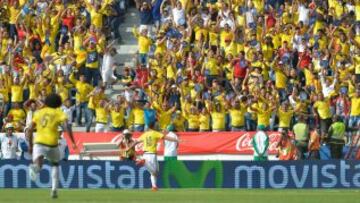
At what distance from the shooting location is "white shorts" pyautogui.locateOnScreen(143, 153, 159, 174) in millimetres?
33625

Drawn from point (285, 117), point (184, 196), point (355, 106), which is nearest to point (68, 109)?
point (285, 117)

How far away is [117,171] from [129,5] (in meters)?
13.7

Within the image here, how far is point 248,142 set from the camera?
132 feet

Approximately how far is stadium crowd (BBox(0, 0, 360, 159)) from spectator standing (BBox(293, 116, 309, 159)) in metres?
0.11

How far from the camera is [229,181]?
36.4m

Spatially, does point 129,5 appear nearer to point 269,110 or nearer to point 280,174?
point 269,110

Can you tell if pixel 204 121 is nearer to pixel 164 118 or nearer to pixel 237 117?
pixel 237 117

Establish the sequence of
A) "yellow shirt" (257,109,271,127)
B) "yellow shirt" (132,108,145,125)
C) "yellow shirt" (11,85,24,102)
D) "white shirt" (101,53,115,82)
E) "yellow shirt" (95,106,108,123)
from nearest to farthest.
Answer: "yellow shirt" (257,109,271,127) → "yellow shirt" (132,108,145,125) → "yellow shirt" (95,106,108,123) → "yellow shirt" (11,85,24,102) → "white shirt" (101,53,115,82)

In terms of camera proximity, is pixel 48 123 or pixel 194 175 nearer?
pixel 48 123

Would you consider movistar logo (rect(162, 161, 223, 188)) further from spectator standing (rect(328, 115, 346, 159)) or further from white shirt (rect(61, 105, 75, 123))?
white shirt (rect(61, 105, 75, 123))

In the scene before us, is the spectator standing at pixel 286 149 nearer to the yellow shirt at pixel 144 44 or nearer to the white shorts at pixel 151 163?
the white shorts at pixel 151 163

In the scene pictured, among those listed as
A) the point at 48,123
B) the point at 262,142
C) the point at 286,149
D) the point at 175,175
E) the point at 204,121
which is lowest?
the point at 175,175

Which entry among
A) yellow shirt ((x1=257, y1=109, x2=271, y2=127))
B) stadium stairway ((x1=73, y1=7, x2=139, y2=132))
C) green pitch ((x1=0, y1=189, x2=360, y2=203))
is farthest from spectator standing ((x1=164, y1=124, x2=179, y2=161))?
stadium stairway ((x1=73, y1=7, x2=139, y2=132))

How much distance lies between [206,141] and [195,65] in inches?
144
